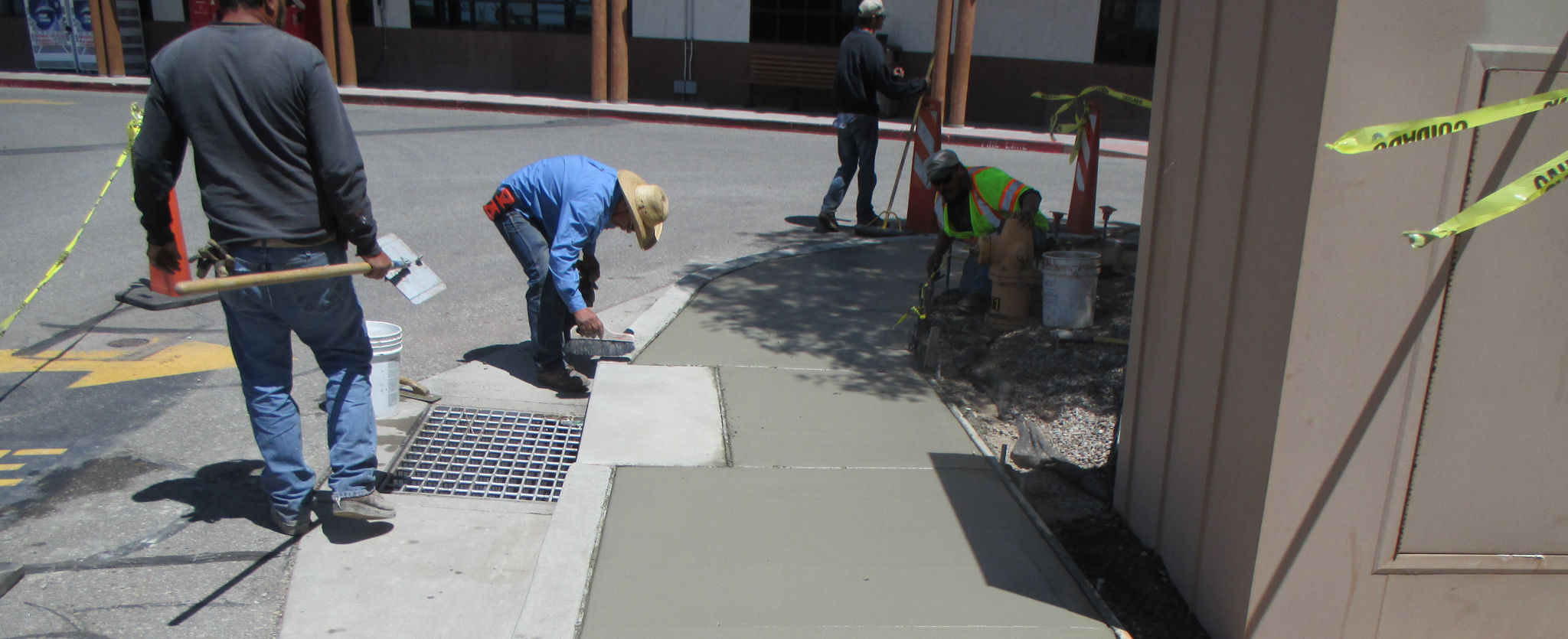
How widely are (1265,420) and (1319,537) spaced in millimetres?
329

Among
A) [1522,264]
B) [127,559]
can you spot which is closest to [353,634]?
[127,559]

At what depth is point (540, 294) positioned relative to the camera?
5051 millimetres

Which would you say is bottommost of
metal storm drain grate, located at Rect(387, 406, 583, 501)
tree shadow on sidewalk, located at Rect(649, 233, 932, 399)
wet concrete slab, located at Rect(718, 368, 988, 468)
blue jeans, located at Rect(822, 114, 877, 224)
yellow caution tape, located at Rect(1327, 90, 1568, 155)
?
metal storm drain grate, located at Rect(387, 406, 583, 501)

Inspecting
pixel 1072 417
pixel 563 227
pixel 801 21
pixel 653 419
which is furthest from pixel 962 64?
pixel 653 419

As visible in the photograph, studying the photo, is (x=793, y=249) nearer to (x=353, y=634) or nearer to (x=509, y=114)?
(x=353, y=634)

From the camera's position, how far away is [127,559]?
3287mm

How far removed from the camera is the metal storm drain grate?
13.0 ft

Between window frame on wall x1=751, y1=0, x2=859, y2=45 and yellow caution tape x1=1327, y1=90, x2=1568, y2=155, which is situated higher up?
window frame on wall x1=751, y1=0, x2=859, y2=45

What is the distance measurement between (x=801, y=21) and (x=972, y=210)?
13.3 metres

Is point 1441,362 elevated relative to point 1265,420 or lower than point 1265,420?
elevated

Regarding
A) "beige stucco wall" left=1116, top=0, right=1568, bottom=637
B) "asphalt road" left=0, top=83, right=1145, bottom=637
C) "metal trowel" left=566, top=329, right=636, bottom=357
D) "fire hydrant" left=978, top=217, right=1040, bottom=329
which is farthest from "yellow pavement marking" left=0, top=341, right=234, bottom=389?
"beige stucco wall" left=1116, top=0, right=1568, bottom=637

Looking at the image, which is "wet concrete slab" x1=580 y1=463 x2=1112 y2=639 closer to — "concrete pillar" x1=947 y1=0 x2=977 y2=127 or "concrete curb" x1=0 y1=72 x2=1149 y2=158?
"concrete curb" x1=0 y1=72 x2=1149 y2=158

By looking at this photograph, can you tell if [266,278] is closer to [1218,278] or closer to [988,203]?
[1218,278]

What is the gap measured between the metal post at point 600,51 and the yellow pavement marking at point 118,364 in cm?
1298
